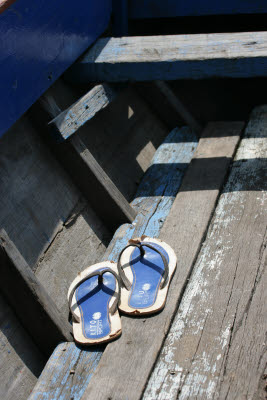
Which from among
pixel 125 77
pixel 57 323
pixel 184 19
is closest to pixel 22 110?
pixel 125 77

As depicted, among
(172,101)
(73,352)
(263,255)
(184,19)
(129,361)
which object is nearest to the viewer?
(129,361)

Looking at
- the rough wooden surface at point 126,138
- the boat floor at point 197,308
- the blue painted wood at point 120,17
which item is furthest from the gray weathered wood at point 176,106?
the boat floor at point 197,308

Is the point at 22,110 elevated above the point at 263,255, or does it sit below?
above

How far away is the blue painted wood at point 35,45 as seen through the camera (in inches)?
85.4

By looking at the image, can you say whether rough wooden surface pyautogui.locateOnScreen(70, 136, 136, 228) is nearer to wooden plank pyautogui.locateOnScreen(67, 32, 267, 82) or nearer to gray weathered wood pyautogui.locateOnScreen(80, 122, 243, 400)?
gray weathered wood pyautogui.locateOnScreen(80, 122, 243, 400)

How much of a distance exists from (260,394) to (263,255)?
705mm

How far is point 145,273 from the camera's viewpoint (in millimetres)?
2215

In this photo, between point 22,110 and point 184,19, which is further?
point 184,19

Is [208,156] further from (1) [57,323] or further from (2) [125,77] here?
(1) [57,323]

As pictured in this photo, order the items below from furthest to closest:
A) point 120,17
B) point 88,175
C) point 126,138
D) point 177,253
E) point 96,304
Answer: point 120,17, point 126,138, point 88,175, point 177,253, point 96,304

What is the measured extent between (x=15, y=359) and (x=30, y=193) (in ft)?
2.34

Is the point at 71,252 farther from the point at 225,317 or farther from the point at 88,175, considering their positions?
the point at 225,317

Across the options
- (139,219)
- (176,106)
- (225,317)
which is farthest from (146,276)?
(176,106)

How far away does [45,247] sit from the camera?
2369mm
